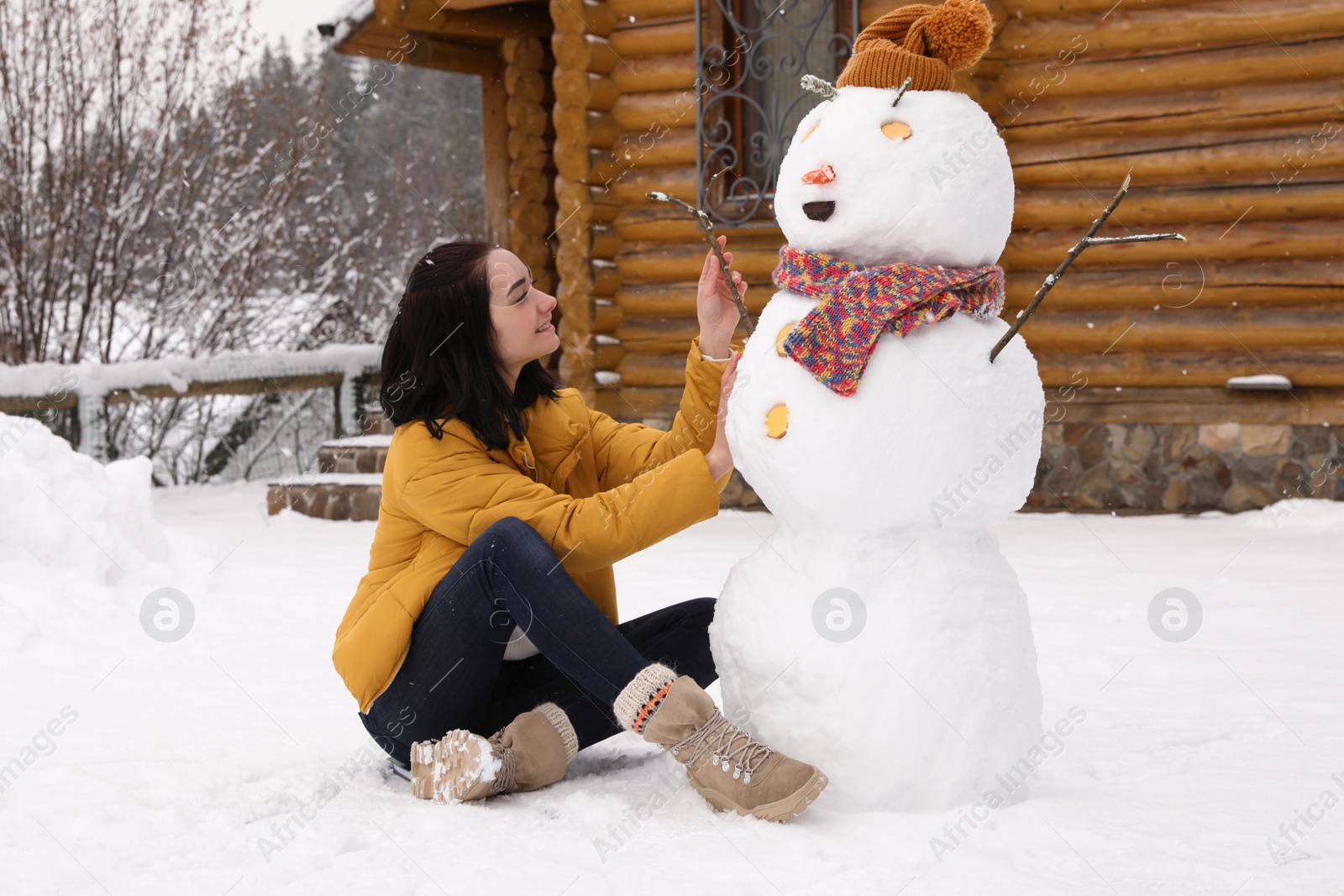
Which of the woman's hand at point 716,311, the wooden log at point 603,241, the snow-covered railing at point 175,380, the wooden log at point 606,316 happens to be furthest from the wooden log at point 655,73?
the woman's hand at point 716,311

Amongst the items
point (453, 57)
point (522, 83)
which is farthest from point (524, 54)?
point (453, 57)

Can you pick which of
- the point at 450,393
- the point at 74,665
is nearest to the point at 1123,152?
the point at 450,393

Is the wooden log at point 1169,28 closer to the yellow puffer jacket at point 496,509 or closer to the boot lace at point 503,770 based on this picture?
the yellow puffer jacket at point 496,509

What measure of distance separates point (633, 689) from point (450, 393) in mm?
707

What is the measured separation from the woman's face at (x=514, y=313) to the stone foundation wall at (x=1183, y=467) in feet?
12.3

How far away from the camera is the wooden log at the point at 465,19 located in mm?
6770

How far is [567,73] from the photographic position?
632 centimetres

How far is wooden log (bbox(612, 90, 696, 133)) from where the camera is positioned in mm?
6379

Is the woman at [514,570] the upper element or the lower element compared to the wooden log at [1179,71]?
lower

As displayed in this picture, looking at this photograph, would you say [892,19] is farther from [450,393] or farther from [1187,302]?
[1187,302]

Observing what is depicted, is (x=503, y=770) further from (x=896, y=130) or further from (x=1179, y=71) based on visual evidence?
(x=1179, y=71)

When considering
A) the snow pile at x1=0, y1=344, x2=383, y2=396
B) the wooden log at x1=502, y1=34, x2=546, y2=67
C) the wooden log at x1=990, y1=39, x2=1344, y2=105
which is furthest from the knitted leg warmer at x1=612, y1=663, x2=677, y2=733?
the wooden log at x1=502, y1=34, x2=546, y2=67

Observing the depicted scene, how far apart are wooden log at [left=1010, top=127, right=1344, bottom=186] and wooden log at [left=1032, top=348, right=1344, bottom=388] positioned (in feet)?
2.66

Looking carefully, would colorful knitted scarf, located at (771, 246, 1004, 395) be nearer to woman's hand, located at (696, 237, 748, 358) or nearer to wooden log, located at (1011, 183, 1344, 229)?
woman's hand, located at (696, 237, 748, 358)
